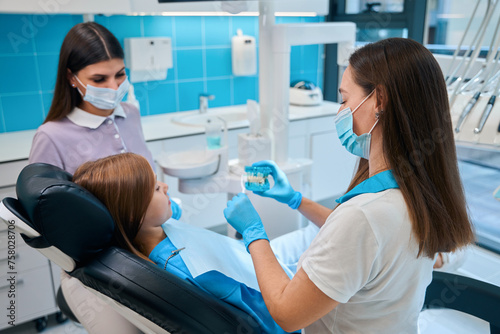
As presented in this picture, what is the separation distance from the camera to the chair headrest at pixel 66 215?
87 cm

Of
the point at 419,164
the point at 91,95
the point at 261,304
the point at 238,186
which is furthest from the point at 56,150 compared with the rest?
the point at 419,164

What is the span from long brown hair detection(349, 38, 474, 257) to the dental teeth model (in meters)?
0.57

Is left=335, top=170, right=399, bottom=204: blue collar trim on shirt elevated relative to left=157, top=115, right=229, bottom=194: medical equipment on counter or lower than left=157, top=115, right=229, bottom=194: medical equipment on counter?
elevated

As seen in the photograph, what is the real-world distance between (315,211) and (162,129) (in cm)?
144

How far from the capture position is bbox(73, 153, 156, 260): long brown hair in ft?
3.77

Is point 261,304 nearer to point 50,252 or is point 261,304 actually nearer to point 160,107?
point 50,252

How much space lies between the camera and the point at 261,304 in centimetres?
122

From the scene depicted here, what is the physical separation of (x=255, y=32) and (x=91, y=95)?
1.95 meters

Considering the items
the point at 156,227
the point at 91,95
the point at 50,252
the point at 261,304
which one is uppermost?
the point at 91,95

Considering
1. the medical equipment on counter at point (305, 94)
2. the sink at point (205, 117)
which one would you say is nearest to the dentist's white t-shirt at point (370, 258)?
the sink at point (205, 117)

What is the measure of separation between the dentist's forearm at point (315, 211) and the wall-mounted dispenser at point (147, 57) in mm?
1744

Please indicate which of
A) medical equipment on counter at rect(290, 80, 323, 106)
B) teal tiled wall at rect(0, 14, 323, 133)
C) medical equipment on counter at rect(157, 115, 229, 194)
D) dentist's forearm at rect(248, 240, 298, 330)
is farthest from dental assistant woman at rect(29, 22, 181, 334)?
medical equipment on counter at rect(290, 80, 323, 106)

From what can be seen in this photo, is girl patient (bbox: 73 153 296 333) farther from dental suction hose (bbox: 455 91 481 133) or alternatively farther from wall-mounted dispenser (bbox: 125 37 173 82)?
wall-mounted dispenser (bbox: 125 37 173 82)

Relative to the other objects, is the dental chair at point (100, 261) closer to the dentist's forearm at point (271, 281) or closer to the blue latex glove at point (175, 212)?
the dentist's forearm at point (271, 281)
